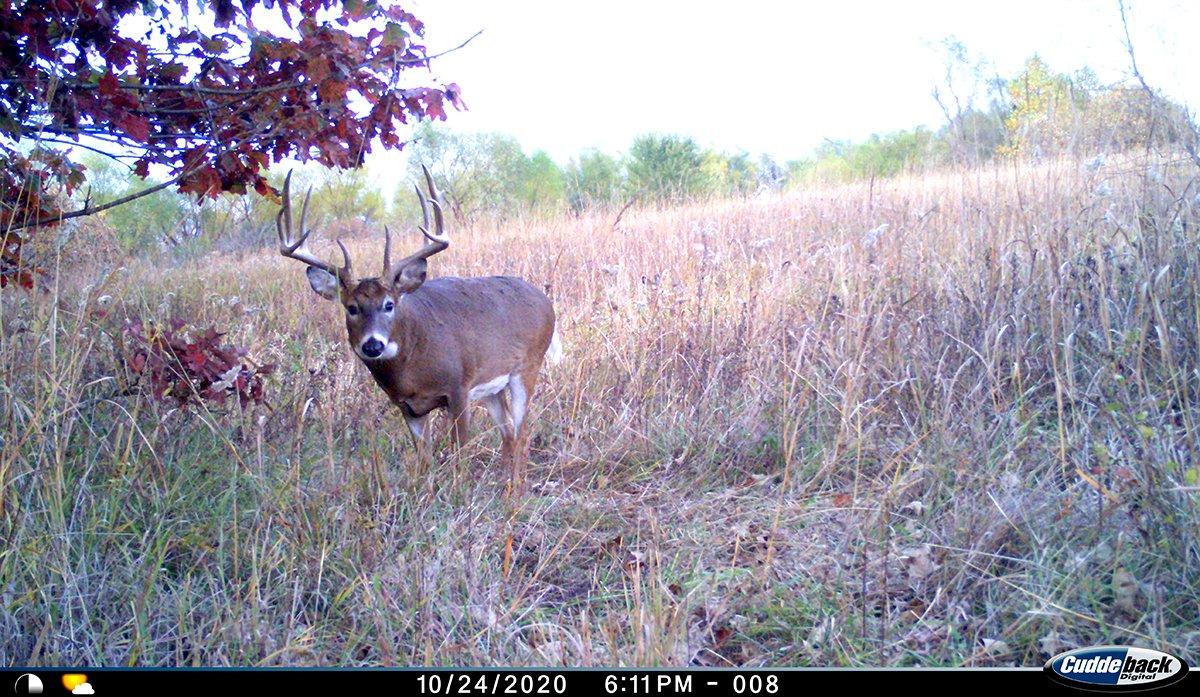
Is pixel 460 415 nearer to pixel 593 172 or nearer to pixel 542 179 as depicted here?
pixel 542 179

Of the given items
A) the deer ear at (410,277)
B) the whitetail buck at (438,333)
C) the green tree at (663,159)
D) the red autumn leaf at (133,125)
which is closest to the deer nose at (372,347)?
the whitetail buck at (438,333)

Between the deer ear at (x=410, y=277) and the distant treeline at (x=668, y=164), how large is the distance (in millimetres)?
528

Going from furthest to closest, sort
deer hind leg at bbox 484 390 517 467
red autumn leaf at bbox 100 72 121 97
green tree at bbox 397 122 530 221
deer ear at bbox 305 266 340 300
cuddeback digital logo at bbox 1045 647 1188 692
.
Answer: green tree at bbox 397 122 530 221, deer hind leg at bbox 484 390 517 467, deer ear at bbox 305 266 340 300, red autumn leaf at bbox 100 72 121 97, cuddeback digital logo at bbox 1045 647 1188 692

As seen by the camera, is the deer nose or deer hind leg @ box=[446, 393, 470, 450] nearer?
the deer nose

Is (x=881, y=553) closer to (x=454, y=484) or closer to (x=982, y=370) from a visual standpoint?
(x=982, y=370)

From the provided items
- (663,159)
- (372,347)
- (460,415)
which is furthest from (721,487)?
(663,159)

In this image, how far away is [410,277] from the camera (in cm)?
482

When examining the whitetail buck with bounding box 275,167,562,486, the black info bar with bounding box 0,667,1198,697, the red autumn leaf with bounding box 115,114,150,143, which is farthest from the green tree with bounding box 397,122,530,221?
the black info bar with bounding box 0,667,1198,697

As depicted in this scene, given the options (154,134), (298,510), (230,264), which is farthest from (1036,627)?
(230,264)

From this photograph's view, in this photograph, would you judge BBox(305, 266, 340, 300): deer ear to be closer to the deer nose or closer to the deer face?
the deer face

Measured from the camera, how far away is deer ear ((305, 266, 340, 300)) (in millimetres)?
4684

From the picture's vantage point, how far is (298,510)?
11.1 feet

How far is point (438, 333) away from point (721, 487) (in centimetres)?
170

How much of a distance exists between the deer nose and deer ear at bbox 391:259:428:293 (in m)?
0.42
